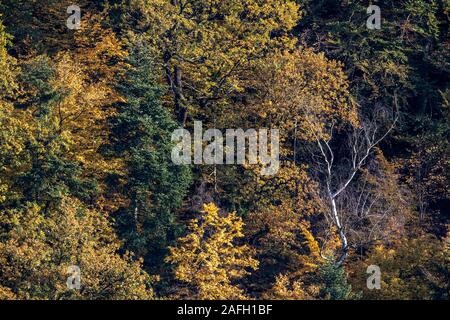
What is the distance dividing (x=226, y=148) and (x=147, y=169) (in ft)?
11.7

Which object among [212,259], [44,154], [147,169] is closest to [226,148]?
[147,169]

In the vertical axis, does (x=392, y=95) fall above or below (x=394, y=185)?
above

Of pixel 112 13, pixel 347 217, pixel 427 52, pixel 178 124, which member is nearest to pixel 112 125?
pixel 178 124

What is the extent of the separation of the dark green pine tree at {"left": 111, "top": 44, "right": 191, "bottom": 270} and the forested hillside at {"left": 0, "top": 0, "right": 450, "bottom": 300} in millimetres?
55

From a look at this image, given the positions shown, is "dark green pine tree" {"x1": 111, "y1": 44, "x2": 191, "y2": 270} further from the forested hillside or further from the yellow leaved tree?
the yellow leaved tree

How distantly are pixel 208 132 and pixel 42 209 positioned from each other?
28.2 feet

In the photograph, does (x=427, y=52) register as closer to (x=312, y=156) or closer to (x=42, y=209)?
(x=312, y=156)

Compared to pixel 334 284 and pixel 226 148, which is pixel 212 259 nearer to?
pixel 334 284

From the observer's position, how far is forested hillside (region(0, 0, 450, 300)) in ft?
143

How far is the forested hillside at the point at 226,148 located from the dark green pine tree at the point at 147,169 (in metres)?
0.06

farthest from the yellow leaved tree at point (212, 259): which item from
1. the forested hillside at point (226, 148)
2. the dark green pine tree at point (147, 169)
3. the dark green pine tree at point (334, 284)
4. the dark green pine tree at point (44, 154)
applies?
the dark green pine tree at point (44, 154)

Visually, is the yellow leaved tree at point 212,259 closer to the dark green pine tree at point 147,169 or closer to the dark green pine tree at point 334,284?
the dark green pine tree at point 147,169

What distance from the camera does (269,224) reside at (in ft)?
159

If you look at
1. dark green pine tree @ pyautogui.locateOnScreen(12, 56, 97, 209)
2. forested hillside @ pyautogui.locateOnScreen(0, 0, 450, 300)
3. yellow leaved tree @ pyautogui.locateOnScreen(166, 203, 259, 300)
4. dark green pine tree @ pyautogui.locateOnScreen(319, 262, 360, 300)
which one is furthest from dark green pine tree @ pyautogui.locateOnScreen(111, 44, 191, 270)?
dark green pine tree @ pyautogui.locateOnScreen(319, 262, 360, 300)
